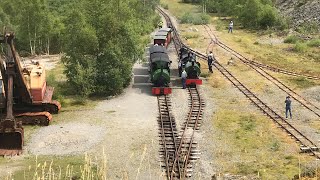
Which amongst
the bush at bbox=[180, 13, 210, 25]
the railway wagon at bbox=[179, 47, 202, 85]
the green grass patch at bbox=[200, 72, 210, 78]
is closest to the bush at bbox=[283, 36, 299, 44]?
the green grass patch at bbox=[200, 72, 210, 78]

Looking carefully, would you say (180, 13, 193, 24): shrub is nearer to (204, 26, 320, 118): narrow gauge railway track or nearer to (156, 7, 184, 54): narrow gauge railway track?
(156, 7, 184, 54): narrow gauge railway track

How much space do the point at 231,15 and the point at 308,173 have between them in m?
51.5

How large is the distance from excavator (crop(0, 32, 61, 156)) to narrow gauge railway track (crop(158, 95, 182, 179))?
5843mm

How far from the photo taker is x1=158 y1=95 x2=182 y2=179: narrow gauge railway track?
1988 centimetres

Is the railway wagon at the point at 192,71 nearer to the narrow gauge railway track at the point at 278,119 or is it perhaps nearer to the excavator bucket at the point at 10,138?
the narrow gauge railway track at the point at 278,119

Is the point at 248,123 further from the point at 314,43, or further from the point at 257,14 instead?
the point at 257,14

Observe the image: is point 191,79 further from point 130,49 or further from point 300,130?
point 300,130

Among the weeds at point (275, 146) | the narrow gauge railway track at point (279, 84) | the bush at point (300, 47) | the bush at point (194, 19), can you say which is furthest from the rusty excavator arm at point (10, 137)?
the bush at point (194, 19)

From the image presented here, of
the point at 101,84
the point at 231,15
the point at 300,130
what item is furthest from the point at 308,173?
the point at 231,15

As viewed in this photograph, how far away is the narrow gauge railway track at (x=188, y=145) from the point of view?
754 inches

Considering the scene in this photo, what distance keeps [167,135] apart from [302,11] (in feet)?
136

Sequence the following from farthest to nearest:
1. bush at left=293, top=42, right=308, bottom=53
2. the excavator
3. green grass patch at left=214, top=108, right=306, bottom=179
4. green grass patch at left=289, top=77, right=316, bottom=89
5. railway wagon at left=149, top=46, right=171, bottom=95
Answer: bush at left=293, top=42, right=308, bottom=53 < green grass patch at left=289, top=77, right=316, bottom=89 < railway wagon at left=149, top=46, right=171, bottom=95 < the excavator < green grass patch at left=214, top=108, right=306, bottom=179

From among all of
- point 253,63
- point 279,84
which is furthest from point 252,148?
point 253,63

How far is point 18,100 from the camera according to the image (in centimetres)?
2519
